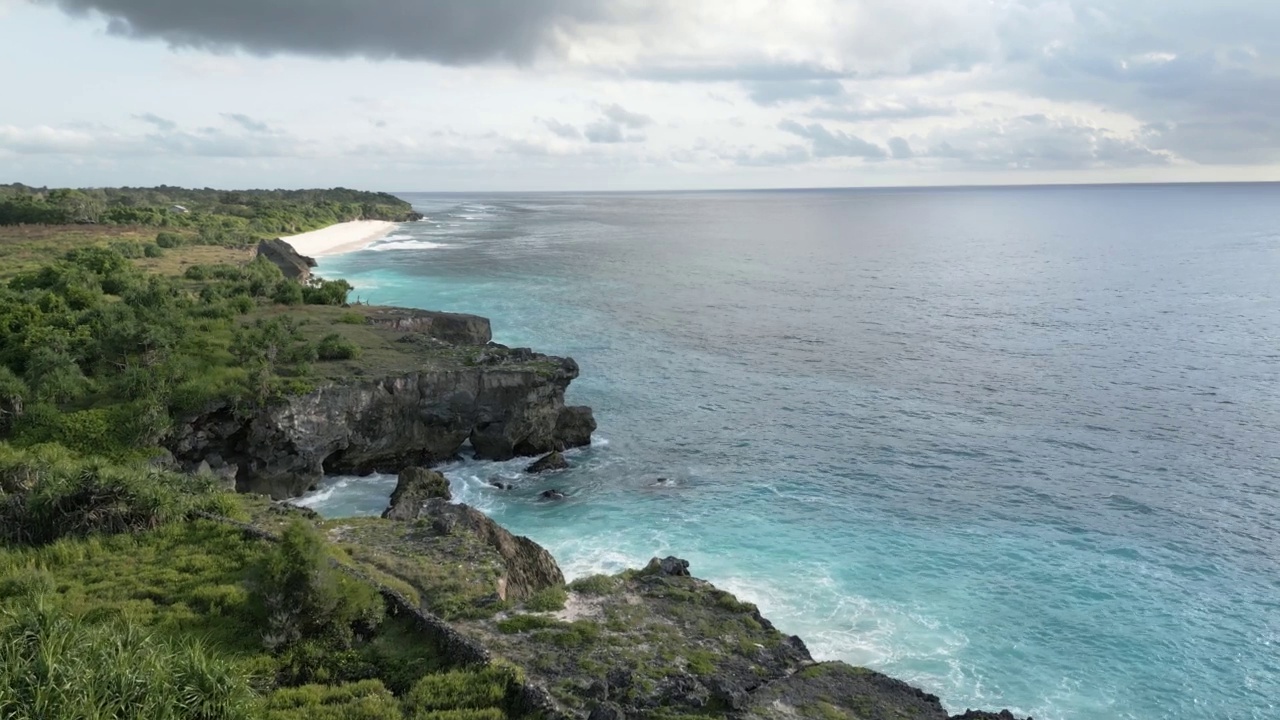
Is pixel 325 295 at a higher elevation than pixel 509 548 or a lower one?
higher

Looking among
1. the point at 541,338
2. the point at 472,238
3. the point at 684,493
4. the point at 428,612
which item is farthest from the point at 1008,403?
Answer: the point at 472,238

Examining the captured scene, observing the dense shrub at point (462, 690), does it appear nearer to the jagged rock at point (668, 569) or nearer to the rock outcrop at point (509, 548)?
the rock outcrop at point (509, 548)

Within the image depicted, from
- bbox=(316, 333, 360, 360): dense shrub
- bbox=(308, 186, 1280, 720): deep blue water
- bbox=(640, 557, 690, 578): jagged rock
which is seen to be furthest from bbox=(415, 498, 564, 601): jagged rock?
bbox=(316, 333, 360, 360): dense shrub

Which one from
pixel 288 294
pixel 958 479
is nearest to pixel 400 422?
pixel 288 294

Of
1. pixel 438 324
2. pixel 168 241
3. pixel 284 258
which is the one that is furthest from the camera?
pixel 284 258

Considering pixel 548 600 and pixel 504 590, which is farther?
pixel 504 590

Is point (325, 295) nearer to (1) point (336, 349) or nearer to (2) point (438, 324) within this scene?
(2) point (438, 324)

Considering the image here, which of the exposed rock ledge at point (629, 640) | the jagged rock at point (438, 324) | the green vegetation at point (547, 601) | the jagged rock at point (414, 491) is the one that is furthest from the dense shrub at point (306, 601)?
the jagged rock at point (438, 324)

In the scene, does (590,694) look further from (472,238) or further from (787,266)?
(472,238)
